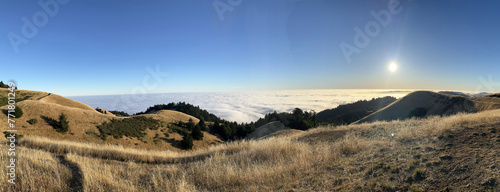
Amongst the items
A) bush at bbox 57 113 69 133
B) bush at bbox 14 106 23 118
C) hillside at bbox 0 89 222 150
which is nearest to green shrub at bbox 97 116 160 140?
hillside at bbox 0 89 222 150

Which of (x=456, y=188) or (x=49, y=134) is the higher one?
(x=456, y=188)

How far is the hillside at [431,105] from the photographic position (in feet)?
77.2

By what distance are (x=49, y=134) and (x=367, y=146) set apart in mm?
28149

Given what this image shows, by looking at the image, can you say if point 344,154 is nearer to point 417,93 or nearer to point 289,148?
point 289,148

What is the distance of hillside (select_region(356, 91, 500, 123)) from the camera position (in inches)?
927

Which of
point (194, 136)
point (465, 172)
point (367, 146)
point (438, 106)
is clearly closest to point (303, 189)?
point (465, 172)

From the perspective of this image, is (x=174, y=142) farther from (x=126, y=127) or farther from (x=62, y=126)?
(x=62, y=126)

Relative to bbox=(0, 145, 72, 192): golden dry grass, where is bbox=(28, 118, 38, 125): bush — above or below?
below

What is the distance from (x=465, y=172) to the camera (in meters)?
3.71

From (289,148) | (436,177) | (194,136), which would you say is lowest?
(194,136)

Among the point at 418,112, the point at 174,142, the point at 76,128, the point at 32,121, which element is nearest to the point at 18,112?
the point at 32,121

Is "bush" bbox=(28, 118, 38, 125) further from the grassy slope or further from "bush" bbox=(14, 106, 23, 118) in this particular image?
the grassy slope

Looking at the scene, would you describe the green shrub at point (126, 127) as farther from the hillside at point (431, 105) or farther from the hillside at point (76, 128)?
the hillside at point (431, 105)

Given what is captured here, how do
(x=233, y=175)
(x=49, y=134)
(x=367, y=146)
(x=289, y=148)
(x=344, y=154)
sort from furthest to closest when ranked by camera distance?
1. (x=49, y=134)
2. (x=289, y=148)
3. (x=367, y=146)
4. (x=344, y=154)
5. (x=233, y=175)
